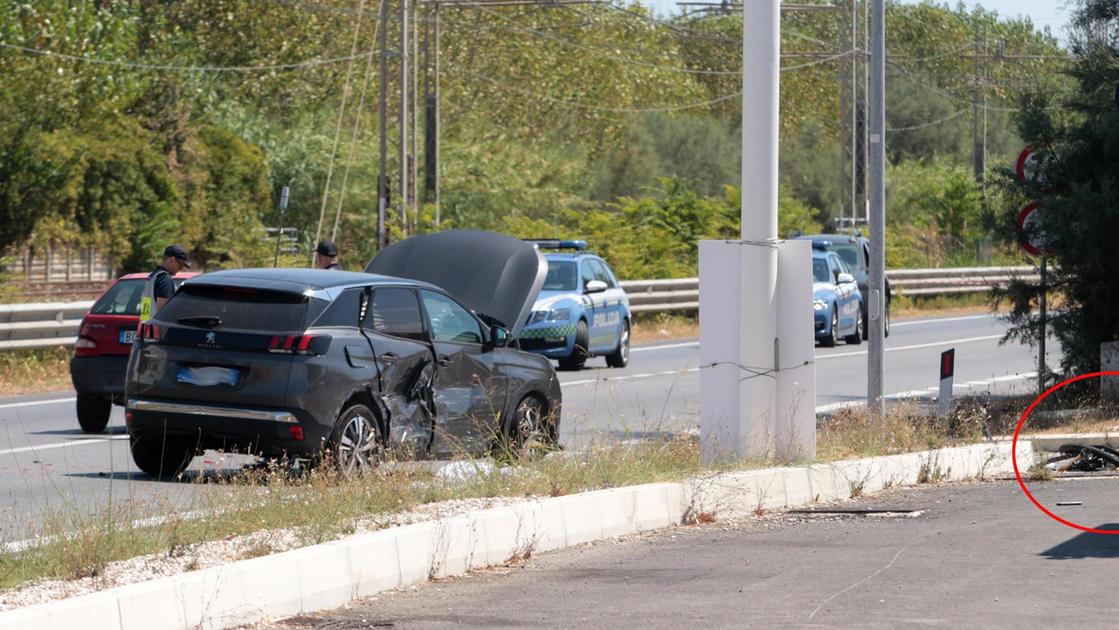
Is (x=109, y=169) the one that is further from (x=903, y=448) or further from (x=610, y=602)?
(x=610, y=602)

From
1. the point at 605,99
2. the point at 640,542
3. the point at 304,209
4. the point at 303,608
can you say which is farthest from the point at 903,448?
the point at 605,99

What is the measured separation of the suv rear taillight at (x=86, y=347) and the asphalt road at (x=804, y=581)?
7.75 meters

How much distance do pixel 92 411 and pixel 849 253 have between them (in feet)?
72.9

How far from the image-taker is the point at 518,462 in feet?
38.2

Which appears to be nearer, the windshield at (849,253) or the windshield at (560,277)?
the windshield at (560,277)

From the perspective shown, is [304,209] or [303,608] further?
[304,209]

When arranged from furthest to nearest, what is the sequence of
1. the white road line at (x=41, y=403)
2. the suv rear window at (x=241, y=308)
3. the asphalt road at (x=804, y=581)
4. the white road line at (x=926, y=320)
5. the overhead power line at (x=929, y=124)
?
1. the overhead power line at (x=929, y=124)
2. the white road line at (x=926, y=320)
3. the white road line at (x=41, y=403)
4. the suv rear window at (x=241, y=308)
5. the asphalt road at (x=804, y=581)

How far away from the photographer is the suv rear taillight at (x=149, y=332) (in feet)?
42.0

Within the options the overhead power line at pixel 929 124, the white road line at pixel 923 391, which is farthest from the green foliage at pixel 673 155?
the white road line at pixel 923 391

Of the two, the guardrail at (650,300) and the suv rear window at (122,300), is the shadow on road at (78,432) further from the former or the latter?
the guardrail at (650,300)

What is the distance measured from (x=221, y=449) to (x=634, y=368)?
46.7ft

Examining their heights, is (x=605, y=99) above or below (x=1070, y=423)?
above

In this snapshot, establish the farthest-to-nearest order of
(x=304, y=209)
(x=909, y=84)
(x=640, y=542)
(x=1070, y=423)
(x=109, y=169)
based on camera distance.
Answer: (x=909, y=84) → (x=304, y=209) → (x=109, y=169) → (x=1070, y=423) → (x=640, y=542)

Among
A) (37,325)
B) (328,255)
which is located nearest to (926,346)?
(37,325)
